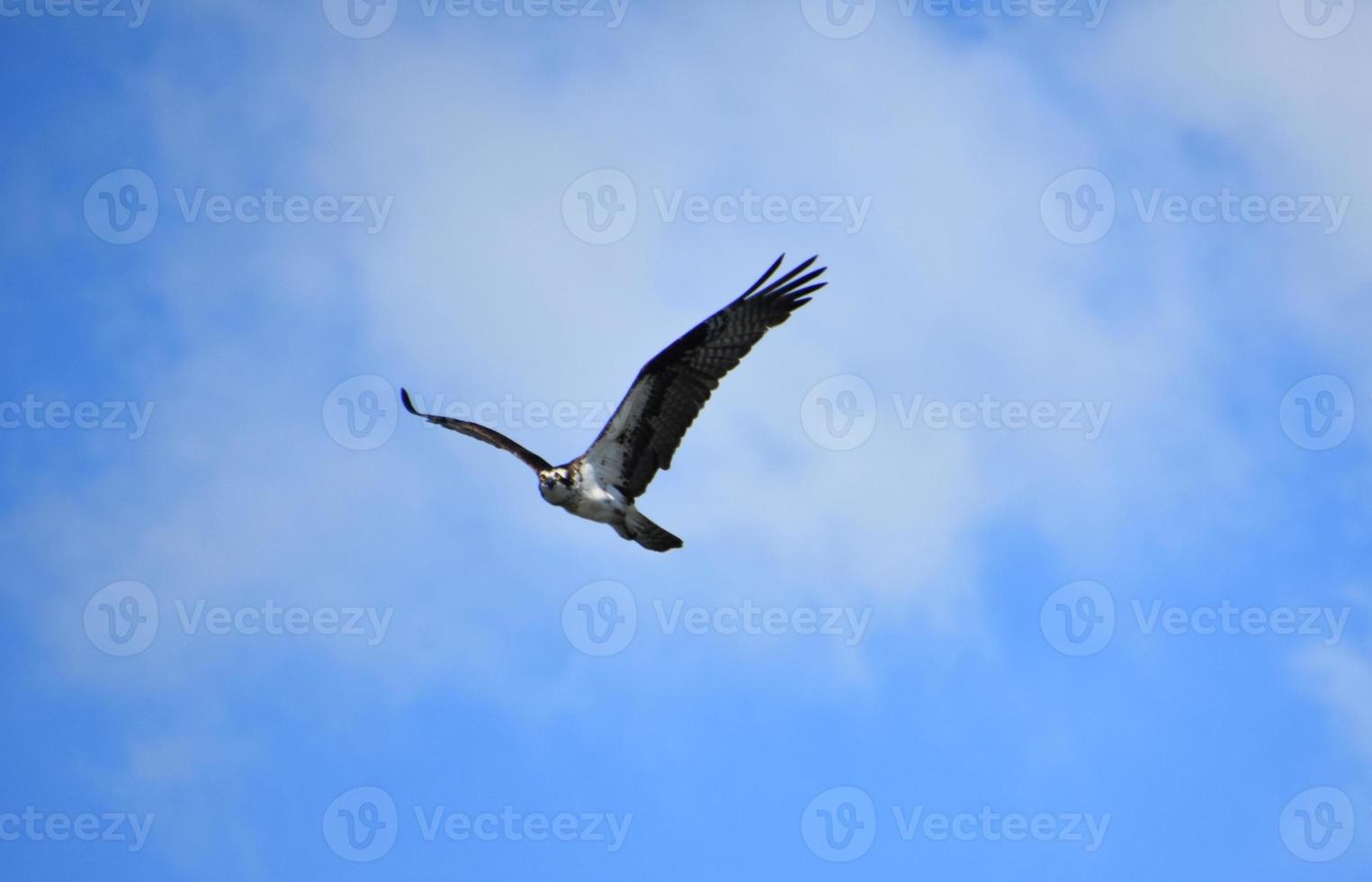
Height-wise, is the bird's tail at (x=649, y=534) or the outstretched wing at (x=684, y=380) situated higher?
the outstretched wing at (x=684, y=380)

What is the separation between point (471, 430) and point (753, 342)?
350 centimetres

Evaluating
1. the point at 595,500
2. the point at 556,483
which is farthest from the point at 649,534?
the point at 556,483

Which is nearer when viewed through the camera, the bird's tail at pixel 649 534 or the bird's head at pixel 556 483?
the bird's head at pixel 556 483

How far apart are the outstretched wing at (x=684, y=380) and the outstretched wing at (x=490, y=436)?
2.81ft

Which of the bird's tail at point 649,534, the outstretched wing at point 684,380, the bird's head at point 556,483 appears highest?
the outstretched wing at point 684,380

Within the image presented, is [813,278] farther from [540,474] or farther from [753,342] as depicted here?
[540,474]

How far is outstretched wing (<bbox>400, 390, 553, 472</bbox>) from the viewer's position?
55.0 feet

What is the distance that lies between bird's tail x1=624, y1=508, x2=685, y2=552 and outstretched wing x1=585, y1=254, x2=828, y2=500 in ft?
1.41

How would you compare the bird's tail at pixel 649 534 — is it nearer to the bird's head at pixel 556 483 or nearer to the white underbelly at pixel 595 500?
the white underbelly at pixel 595 500

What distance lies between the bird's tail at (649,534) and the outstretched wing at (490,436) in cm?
104

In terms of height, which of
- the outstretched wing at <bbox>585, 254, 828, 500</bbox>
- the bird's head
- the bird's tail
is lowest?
the bird's head

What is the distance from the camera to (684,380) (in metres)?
15.9

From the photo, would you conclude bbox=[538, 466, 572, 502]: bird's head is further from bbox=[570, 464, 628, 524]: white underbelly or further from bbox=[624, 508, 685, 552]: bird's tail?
bbox=[624, 508, 685, 552]: bird's tail

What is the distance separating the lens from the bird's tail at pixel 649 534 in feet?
Result: 53.5
